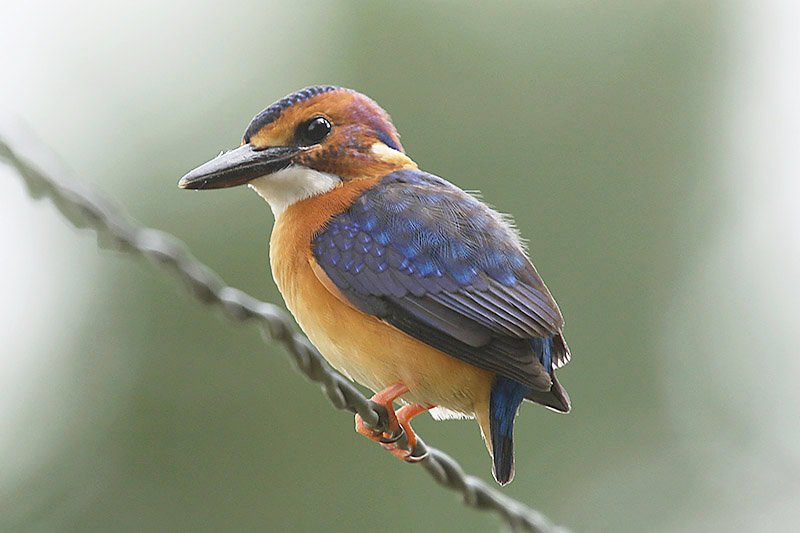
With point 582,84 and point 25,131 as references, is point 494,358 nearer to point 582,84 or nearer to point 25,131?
point 25,131

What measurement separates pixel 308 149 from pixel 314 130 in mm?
82

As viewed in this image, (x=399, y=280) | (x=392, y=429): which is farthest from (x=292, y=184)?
(x=392, y=429)

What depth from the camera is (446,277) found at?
9.63ft

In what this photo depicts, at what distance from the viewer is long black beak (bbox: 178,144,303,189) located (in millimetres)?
2968

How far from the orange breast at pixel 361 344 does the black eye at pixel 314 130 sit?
28 cm

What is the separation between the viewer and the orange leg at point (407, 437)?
282cm

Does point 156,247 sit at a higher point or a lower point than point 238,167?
higher

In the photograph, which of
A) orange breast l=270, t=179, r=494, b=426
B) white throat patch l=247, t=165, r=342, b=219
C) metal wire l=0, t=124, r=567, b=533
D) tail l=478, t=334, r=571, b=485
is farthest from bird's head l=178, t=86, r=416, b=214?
metal wire l=0, t=124, r=567, b=533

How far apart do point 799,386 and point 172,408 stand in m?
6.61

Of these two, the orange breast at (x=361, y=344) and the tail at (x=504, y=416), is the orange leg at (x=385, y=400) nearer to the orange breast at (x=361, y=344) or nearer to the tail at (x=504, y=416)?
the orange breast at (x=361, y=344)

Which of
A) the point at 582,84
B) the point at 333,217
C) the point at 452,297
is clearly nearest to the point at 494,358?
the point at 452,297

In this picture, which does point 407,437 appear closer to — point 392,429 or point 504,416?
point 392,429

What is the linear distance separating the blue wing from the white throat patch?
151 millimetres

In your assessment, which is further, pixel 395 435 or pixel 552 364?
pixel 552 364
